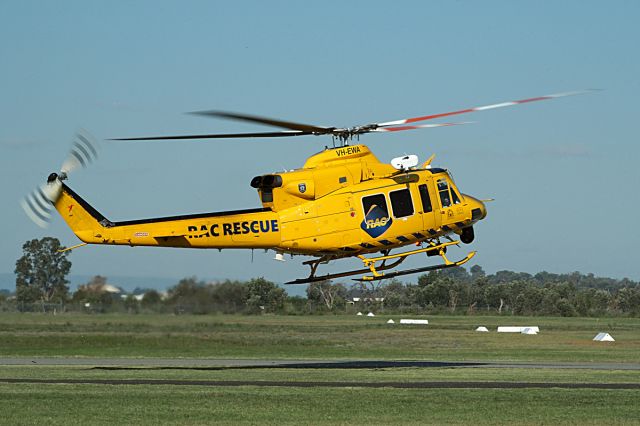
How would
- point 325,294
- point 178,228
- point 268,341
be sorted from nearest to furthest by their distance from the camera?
1. point 178,228
2. point 268,341
3. point 325,294

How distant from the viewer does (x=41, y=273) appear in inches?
3369

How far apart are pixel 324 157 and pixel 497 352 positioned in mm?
32097

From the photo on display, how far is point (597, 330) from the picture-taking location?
307 feet

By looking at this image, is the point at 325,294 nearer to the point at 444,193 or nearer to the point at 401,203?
the point at 444,193

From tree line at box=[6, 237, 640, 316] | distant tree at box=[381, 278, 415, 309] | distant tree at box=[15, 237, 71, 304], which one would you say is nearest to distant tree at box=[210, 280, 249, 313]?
tree line at box=[6, 237, 640, 316]

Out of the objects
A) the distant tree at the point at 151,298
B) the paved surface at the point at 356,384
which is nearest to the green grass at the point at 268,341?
the distant tree at the point at 151,298

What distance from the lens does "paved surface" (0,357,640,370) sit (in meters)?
45.2

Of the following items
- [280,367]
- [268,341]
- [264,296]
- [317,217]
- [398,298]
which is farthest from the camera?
[398,298]

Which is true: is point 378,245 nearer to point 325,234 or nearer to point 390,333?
point 325,234

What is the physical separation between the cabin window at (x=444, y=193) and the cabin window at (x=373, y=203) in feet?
6.51

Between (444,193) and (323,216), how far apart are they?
13.0 feet

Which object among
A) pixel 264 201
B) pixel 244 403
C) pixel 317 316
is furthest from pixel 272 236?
pixel 317 316

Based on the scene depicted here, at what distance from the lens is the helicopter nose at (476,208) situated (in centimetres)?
3503

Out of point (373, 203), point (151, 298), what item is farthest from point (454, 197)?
point (151, 298)
